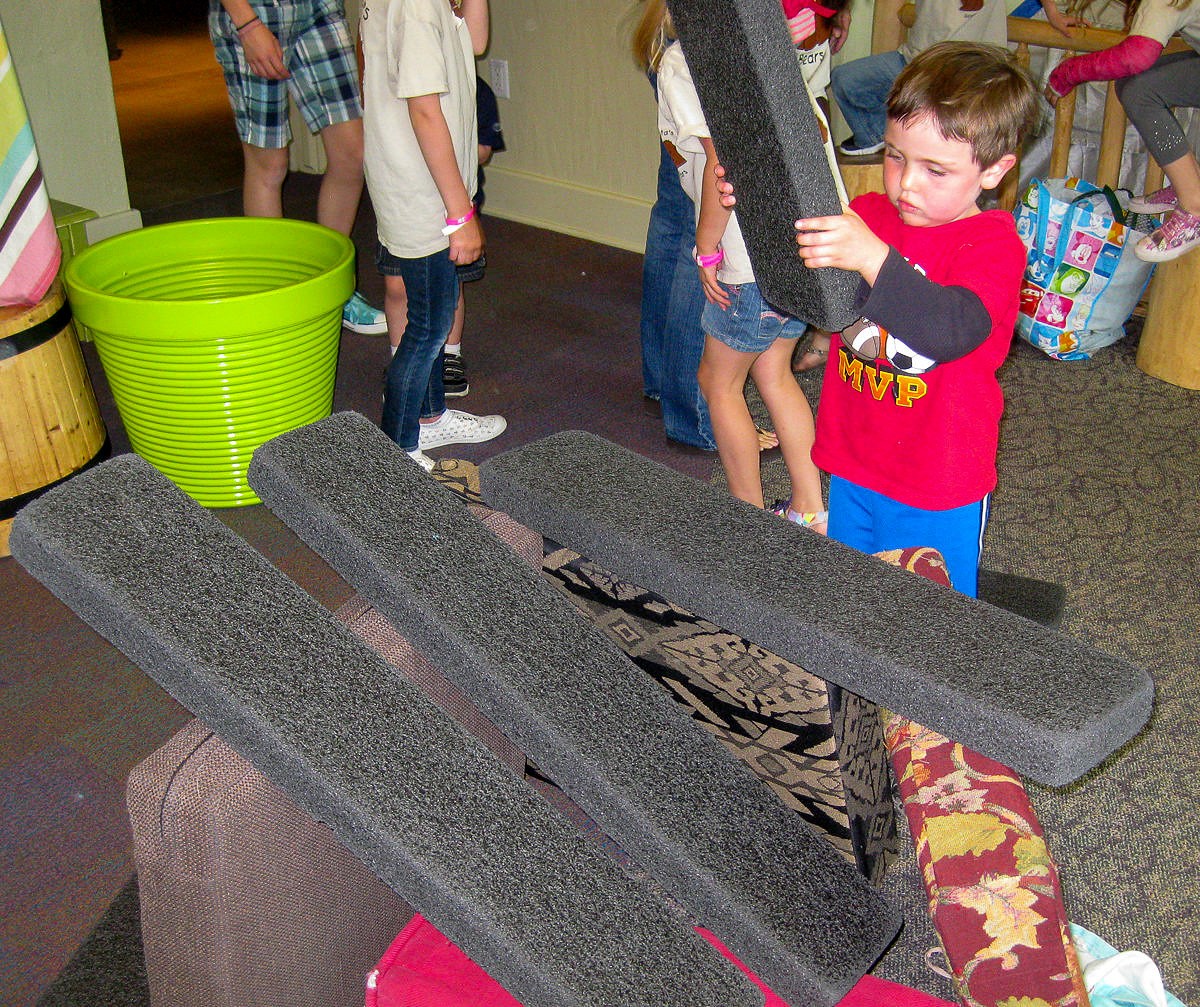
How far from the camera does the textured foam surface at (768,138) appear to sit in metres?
0.90

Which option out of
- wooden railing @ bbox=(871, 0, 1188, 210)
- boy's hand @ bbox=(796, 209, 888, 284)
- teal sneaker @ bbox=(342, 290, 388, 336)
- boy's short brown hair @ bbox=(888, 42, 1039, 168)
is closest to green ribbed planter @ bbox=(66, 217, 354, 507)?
teal sneaker @ bbox=(342, 290, 388, 336)

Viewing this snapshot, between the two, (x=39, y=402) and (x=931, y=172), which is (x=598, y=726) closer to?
(x=931, y=172)

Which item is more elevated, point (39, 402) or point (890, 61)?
point (890, 61)

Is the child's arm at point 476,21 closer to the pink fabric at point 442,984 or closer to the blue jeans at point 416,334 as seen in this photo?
the blue jeans at point 416,334

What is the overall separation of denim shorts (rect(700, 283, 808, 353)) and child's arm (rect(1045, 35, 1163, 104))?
125 cm

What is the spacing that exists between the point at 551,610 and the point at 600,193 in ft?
9.50

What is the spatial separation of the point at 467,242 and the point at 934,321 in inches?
44.0

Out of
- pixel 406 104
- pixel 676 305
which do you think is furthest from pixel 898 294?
pixel 676 305

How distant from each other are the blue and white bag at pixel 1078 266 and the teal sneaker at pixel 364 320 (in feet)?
5.45

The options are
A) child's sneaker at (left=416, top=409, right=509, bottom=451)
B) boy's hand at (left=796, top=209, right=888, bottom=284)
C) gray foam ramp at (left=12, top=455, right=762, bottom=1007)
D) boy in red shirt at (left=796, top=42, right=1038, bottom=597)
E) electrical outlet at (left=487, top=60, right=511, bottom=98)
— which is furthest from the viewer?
electrical outlet at (left=487, top=60, right=511, bottom=98)

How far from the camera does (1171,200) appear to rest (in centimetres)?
276

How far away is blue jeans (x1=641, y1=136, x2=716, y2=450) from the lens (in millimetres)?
2381

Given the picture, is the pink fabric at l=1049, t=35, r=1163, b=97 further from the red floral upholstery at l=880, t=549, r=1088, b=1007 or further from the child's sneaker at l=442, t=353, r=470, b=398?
the red floral upholstery at l=880, t=549, r=1088, b=1007

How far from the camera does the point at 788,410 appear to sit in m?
2.05
